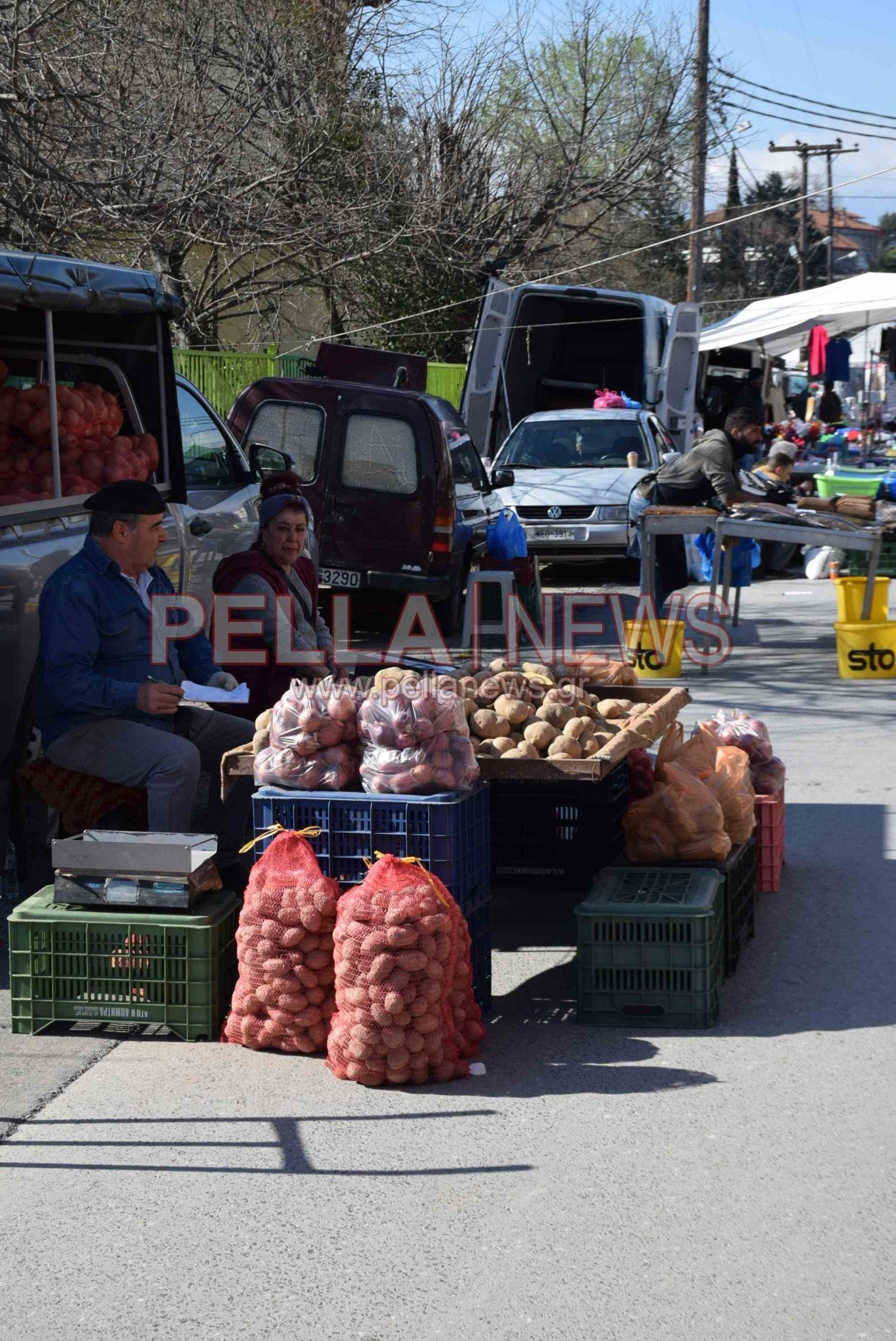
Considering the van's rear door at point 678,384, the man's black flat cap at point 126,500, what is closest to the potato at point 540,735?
the man's black flat cap at point 126,500

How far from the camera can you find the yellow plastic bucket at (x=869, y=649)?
11898mm

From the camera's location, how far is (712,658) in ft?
42.6

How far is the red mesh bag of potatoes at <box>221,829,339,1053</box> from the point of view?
4.91 m

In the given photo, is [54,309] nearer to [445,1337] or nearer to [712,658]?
[445,1337]

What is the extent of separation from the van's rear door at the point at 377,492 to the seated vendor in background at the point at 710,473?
225cm

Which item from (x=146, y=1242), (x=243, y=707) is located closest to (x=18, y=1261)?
(x=146, y=1242)

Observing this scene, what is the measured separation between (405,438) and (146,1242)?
9.84 m

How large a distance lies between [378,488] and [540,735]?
25.5 feet

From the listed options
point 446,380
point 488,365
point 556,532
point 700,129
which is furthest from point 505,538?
point 700,129

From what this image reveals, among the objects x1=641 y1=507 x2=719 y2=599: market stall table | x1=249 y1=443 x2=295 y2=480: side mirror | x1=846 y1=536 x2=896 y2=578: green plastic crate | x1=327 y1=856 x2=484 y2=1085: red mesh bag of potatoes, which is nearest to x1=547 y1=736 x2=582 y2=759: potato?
x1=327 y1=856 x2=484 y2=1085: red mesh bag of potatoes

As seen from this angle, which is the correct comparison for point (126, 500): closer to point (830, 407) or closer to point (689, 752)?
point (689, 752)

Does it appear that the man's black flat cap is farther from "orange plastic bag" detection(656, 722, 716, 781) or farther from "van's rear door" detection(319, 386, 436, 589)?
"van's rear door" detection(319, 386, 436, 589)

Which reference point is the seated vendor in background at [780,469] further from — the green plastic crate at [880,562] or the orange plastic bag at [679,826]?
the orange plastic bag at [679,826]

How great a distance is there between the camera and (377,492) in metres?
13.1
